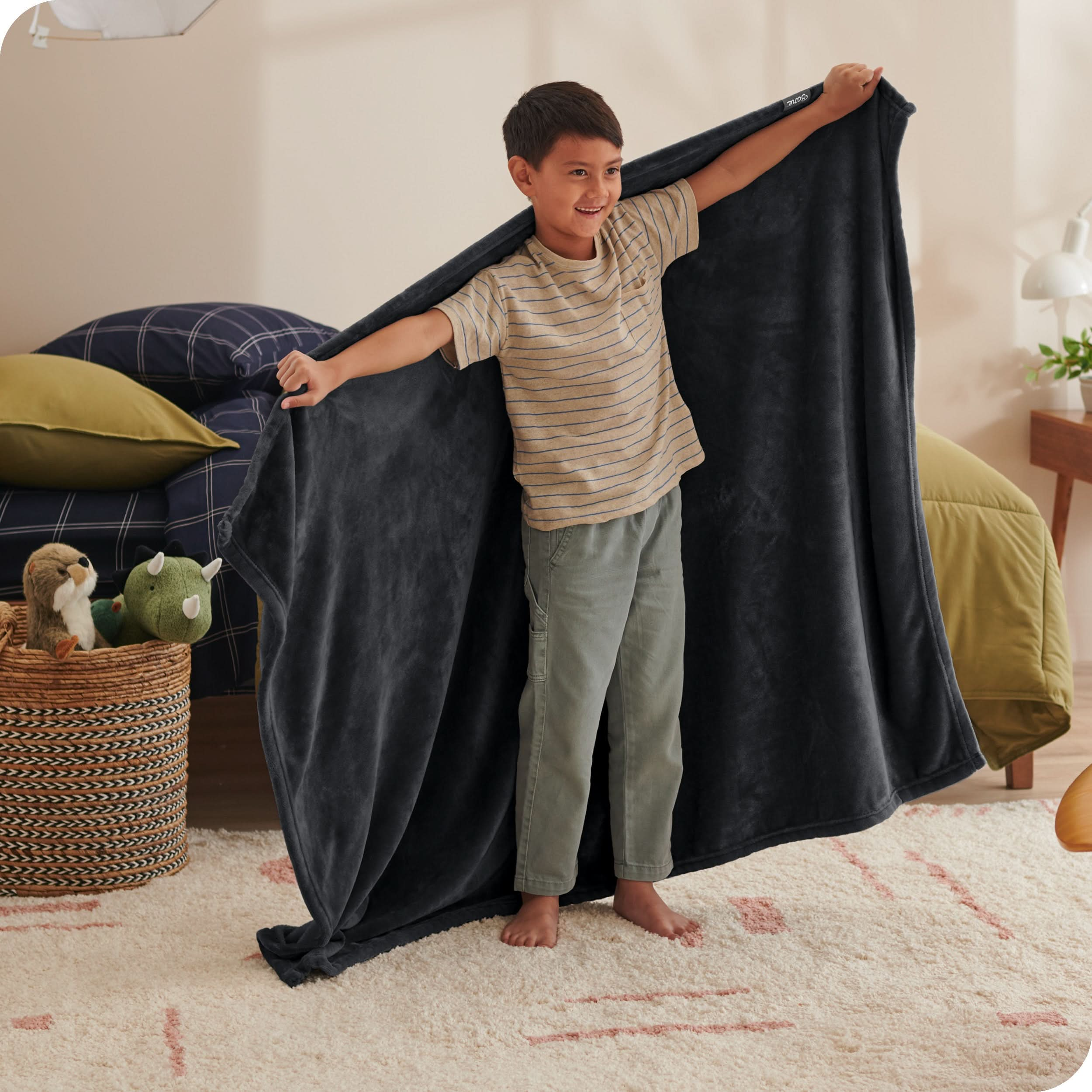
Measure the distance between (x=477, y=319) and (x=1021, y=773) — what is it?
4.89 ft

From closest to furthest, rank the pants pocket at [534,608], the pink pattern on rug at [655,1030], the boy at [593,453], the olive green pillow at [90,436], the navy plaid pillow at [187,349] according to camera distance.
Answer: the pink pattern on rug at [655,1030] → the boy at [593,453] → the pants pocket at [534,608] → the olive green pillow at [90,436] → the navy plaid pillow at [187,349]

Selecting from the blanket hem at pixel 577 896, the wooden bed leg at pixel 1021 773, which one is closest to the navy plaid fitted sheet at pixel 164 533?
the blanket hem at pixel 577 896

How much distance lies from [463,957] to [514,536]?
59cm

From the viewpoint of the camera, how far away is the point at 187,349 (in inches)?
105

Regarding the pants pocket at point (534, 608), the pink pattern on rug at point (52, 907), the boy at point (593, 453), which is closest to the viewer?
the boy at point (593, 453)

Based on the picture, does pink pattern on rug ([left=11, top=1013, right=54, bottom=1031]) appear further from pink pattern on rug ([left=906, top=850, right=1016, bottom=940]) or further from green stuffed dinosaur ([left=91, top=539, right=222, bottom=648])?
pink pattern on rug ([left=906, top=850, right=1016, bottom=940])

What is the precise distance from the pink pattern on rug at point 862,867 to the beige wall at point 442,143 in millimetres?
1775

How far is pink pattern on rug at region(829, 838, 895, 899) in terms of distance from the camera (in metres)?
1.82

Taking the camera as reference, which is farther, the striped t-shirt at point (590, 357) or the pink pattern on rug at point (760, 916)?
the pink pattern on rug at point (760, 916)

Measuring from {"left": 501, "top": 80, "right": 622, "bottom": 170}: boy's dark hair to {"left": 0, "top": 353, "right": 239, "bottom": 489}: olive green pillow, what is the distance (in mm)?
1026

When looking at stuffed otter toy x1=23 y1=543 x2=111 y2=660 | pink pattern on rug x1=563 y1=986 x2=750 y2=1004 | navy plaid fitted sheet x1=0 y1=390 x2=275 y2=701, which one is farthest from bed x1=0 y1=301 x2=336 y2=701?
pink pattern on rug x1=563 y1=986 x2=750 y2=1004

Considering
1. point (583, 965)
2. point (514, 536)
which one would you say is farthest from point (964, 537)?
point (583, 965)

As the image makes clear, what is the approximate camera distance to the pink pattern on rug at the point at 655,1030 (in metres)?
1.39

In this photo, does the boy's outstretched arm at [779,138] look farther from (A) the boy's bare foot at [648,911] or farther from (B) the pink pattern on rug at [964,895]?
(B) the pink pattern on rug at [964,895]
